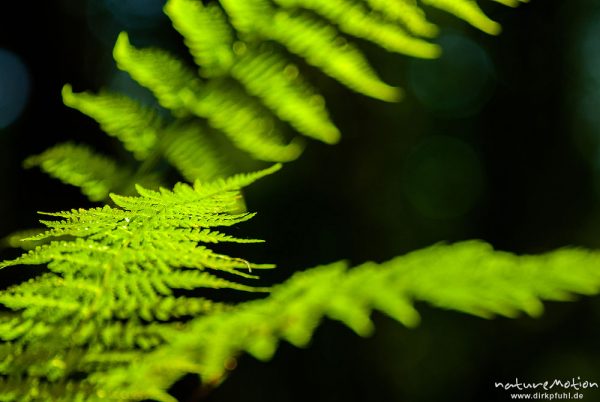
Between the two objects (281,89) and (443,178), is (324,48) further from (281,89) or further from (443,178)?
(443,178)

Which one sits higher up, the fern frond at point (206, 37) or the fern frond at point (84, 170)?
the fern frond at point (206, 37)

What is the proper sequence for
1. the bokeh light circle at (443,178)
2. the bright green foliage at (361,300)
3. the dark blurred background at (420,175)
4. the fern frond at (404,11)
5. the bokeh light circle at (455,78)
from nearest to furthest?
1. the bright green foliage at (361,300)
2. the fern frond at (404,11)
3. the dark blurred background at (420,175)
4. the bokeh light circle at (443,178)
5. the bokeh light circle at (455,78)

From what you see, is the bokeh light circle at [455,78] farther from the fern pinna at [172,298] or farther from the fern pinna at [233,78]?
the fern pinna at [172,298]

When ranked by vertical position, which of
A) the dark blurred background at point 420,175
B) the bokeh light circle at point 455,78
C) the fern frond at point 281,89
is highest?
the bokeh light circle at point 455,78

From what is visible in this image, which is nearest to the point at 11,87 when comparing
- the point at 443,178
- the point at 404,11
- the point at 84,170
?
the point at 443,178

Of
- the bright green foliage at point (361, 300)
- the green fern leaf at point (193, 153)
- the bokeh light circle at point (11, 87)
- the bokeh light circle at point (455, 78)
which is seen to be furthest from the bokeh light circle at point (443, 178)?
the bright green foliage at point (361, 300)

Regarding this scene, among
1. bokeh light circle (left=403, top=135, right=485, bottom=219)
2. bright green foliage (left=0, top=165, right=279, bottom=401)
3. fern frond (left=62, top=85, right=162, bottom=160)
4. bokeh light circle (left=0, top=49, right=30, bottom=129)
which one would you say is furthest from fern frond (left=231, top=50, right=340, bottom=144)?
bokeh light circle (left=403, top=135, right=485, bottom=219)
